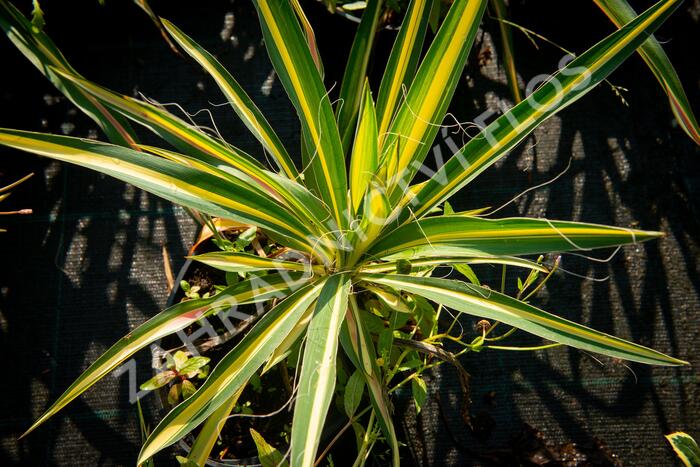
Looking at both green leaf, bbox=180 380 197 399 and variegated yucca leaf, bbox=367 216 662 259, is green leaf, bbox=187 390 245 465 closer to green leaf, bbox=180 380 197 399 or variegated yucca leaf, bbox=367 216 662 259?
green leaf, bbox=180 380 197 399

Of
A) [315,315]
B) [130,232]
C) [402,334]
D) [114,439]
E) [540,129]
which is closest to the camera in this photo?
[315,315]

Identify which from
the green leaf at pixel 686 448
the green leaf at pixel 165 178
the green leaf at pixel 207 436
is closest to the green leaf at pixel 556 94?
the green leaf at pixel 165 178

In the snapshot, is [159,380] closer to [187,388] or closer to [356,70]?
[187,388]

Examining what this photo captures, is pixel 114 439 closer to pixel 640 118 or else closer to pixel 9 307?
pixel 9 307

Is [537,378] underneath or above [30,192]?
underneath

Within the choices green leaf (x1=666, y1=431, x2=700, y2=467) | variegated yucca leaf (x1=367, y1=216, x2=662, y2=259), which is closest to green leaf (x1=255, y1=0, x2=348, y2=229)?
variegated yucca leaf (x1=367, y1=216, x2=662, y2=259)

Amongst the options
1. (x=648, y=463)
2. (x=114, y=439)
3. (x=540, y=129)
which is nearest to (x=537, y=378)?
(x=648, y=463)

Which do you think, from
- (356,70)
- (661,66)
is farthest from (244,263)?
(661,66)
